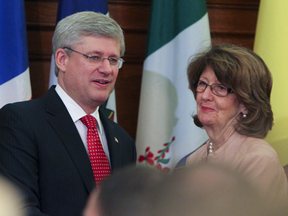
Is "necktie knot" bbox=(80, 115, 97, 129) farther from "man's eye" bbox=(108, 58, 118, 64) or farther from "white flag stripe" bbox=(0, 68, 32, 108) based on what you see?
"white flag stripe" bbox=(0, 68, 32, 108)

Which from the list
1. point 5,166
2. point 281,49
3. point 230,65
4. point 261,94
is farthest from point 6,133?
point 281,49

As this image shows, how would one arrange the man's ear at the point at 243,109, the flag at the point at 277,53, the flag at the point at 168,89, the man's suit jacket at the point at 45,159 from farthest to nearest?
the flag at the point at 168,89 → the flag at the point at 277,53 → the man's ear at the point at 243,109 → the man's suit jacket at the point at 45,159

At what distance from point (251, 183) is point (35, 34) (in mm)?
2911

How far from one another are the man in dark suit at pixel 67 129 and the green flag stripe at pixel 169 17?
85cm

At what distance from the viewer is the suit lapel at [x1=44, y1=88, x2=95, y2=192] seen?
2.03 m

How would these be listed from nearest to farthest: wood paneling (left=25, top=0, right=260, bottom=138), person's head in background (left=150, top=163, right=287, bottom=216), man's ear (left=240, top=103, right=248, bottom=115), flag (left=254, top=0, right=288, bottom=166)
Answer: person's head in background (left=150, top=163, right=287, bottom=216), man's ear (left=240, top=103, right=248, bottom=115), flag (left=254, top=0, right=288, bottom=166), wood paneling (left=25, top=0, right=260, bottom=138)

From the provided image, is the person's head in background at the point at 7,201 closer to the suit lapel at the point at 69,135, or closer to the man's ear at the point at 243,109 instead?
the suit lapel at the point at 69,135

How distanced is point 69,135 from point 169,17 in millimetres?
1571

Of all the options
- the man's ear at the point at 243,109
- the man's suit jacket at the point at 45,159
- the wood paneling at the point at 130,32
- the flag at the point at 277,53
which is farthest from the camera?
the wood paneling at the point at 130,32

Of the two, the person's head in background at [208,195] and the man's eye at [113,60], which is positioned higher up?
the person's head in background at [208,195]

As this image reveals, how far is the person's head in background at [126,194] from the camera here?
0.70 metres

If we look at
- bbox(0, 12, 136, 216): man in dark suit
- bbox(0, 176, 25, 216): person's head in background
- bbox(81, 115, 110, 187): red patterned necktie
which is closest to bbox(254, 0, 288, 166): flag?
bbox(0, 12, 136, 216): man in dark suit

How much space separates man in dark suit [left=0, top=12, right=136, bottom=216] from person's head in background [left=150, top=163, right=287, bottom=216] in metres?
1.23

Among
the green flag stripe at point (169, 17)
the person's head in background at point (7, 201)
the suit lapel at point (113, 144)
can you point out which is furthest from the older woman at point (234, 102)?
the person's head in background at point (7, 201)
